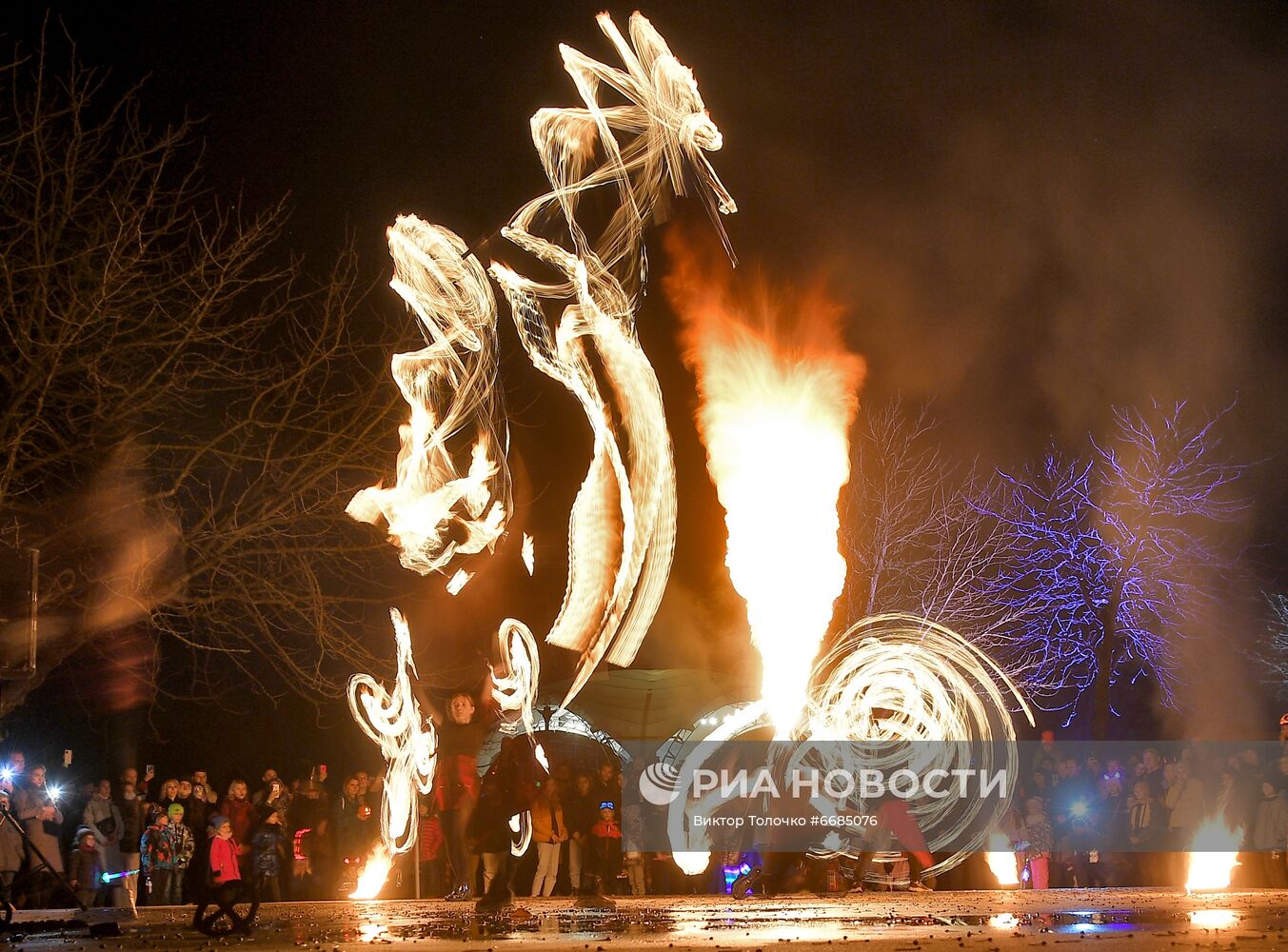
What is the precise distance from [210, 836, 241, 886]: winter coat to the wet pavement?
1.69ft

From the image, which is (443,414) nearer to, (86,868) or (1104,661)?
(86,868)

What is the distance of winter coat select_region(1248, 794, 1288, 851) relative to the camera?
52.0 ft

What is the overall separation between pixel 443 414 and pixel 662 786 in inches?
211

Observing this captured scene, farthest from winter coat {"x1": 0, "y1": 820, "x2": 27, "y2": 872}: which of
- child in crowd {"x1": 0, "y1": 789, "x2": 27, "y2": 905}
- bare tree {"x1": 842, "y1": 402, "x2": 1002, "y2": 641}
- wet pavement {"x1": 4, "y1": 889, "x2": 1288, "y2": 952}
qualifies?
bare tree {"x1": 842, "y1": 402, "x2": 1002, "y2": 641}

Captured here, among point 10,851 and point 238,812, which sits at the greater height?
point 238,812

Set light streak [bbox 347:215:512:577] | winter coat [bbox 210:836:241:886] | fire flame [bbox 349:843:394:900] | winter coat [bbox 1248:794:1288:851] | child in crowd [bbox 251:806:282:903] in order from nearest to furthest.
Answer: child in crowd [bbox 251:806:282:903]
winter coat [bbox 210:836:241:886]
light streak [bbox 347:215:512:577]
winter coat [bbox 1248:794:1288:851]
fire flame [bbox 349:843:394:900]

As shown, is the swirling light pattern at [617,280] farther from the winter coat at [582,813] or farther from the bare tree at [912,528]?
the bare tree at [912,528]

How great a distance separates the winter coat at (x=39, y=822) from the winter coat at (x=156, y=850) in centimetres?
116

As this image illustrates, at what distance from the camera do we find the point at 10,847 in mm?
14039

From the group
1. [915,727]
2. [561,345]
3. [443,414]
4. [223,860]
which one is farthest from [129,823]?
[915,727]

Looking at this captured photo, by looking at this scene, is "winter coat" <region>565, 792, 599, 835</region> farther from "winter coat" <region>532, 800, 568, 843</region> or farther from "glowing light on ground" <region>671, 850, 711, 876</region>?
"winter coat" <region>532, 800, 568, 843</region>

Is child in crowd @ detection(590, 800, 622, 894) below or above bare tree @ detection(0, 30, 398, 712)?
below

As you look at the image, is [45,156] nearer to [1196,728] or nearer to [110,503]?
[110,503]

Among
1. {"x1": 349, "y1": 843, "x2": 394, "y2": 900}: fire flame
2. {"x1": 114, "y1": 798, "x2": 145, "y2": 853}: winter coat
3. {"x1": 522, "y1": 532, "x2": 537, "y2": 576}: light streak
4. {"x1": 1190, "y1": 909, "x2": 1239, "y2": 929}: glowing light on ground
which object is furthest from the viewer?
{"x1": 522, "y1": 532, "x2": 537, "y2": 576}: light streak
